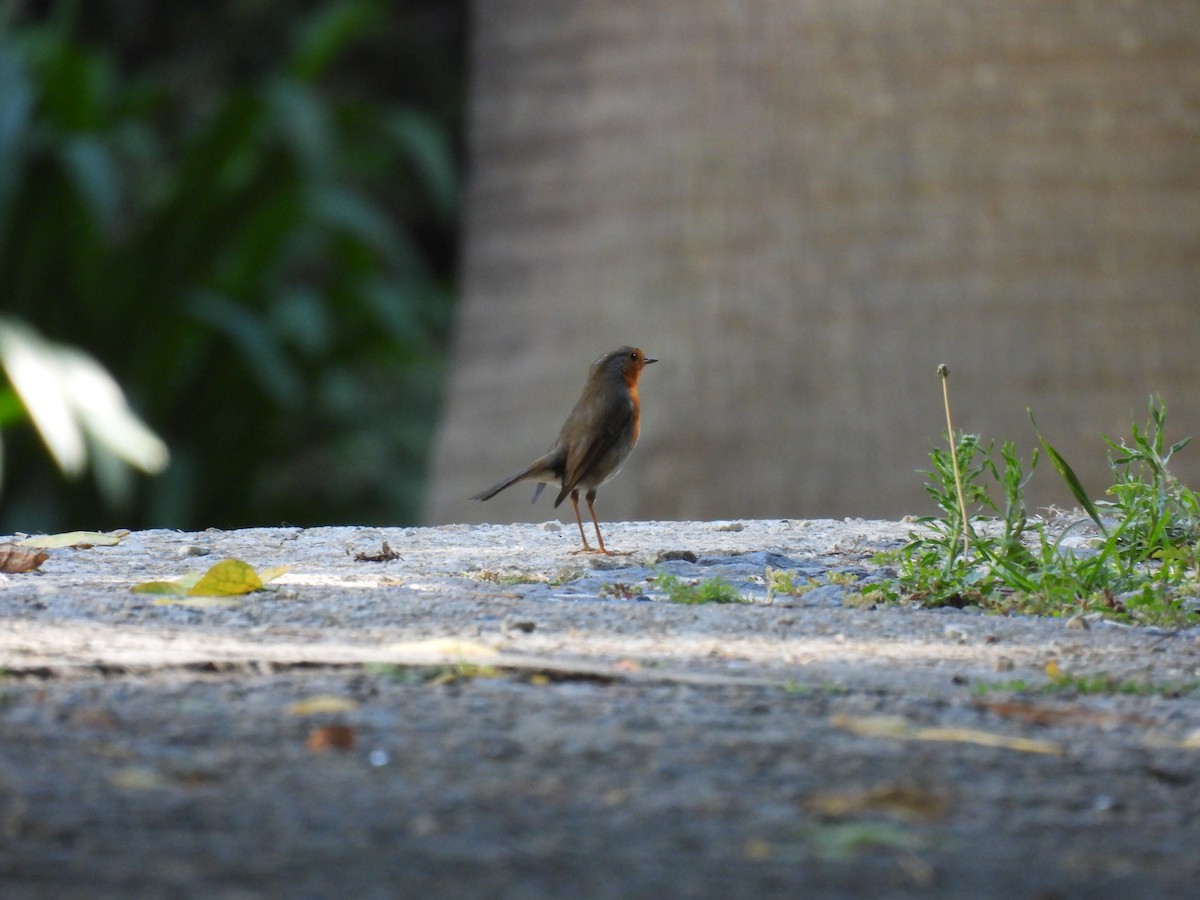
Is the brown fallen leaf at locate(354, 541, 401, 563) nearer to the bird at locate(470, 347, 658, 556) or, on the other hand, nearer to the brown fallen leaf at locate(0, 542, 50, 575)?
the bird at locate(470, 347, 658, 556)

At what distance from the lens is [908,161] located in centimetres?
683

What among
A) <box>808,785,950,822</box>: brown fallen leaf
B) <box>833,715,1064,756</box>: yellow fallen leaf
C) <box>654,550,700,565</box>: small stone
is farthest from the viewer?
<box>654,550,700,565</box>: small stone

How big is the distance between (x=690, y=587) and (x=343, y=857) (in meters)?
1.80

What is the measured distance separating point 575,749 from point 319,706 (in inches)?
14.6

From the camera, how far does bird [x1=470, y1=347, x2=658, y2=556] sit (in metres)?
4.65

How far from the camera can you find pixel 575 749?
2.24m

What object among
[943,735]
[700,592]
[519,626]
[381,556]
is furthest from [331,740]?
[381,556]

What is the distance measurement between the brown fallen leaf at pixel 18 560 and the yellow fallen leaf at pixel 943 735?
201cm

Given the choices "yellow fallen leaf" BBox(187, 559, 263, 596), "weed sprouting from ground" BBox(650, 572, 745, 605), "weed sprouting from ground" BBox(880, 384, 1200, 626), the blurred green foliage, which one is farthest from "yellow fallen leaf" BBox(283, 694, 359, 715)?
the blurred green foliage

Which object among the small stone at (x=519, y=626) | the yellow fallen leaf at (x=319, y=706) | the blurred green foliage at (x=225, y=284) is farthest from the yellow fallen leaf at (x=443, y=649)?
the blurred green foliage at (x=225, y=284)

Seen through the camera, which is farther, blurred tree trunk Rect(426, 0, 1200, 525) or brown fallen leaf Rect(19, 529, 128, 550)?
blurred tree trunk Rect(426, 0, 1200, 525)

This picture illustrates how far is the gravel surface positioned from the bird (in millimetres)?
1141

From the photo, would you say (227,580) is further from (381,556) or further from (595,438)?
(595,438)

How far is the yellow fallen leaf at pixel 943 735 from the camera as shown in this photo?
2342 millimetres
